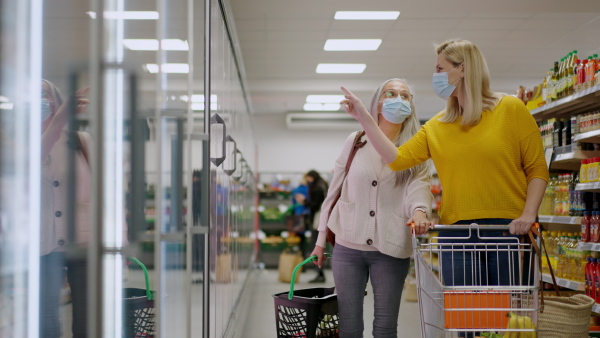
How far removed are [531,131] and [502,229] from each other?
419mm

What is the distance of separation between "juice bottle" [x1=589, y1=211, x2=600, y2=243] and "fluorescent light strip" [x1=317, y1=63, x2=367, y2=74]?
631 centimetres

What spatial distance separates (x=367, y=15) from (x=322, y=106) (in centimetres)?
660

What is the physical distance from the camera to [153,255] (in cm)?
196

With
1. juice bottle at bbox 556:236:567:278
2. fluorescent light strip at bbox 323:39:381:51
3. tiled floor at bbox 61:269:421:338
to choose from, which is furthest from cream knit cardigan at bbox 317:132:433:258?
fluorescent light strip at bbox 323:39:381:51

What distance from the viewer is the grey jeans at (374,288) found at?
2734mm

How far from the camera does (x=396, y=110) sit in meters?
2.86

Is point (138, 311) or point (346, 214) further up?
point (346, 214)

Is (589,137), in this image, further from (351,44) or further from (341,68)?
(341,68)

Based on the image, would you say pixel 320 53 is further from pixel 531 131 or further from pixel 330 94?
pixel 531 131

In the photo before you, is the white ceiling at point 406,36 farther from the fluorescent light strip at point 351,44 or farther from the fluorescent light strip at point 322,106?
the fluorescent light strip at point 322,106

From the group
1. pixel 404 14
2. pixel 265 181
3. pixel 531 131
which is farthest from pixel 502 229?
pixel 265 181

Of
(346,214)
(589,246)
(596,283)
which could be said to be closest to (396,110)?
(346,214)

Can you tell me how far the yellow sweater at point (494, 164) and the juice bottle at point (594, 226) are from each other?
1993mm

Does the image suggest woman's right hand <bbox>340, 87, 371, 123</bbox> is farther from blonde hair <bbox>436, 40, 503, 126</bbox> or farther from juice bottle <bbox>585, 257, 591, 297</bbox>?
juice bottle <bbox>585, 257, 591, 297</bbox>
